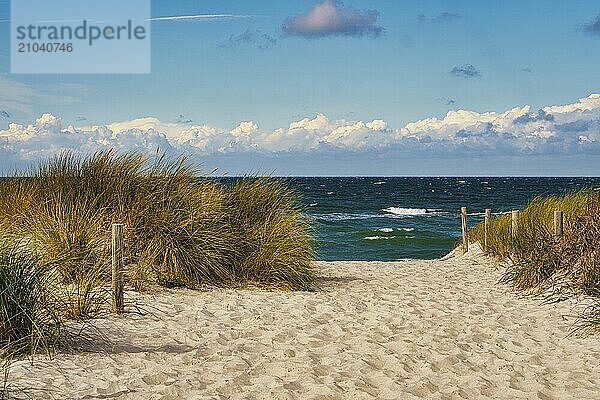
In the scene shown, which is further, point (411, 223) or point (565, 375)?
point (411, 223)

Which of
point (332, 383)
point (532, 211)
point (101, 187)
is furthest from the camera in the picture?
point (532, 211)

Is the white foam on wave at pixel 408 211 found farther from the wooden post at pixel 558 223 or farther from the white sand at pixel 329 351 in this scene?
the white sand at pixel 329 351

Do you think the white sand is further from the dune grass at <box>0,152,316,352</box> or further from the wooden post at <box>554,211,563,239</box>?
the wooden post at <box>554,211,563,239</box>

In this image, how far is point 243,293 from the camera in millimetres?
10266

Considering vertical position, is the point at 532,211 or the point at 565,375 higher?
the point at 532,211

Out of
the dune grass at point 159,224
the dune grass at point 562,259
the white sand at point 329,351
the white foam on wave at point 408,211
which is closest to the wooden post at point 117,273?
the white sand at point 329,351

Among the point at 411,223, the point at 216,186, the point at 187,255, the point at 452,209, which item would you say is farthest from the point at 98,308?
the point at 452,209

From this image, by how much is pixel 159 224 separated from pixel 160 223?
20mm

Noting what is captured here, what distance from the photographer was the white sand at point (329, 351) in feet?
20.0

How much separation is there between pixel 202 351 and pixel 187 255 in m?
3.43

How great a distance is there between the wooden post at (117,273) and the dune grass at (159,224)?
0.92 metres

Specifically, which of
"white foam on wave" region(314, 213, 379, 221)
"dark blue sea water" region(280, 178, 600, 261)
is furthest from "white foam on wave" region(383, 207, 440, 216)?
"white foam on wave" region(314, 213, 379, 221)

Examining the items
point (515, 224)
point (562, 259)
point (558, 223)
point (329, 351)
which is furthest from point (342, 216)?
point (329, 351)

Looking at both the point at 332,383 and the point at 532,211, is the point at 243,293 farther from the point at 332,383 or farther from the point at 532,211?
the point at 532,211
